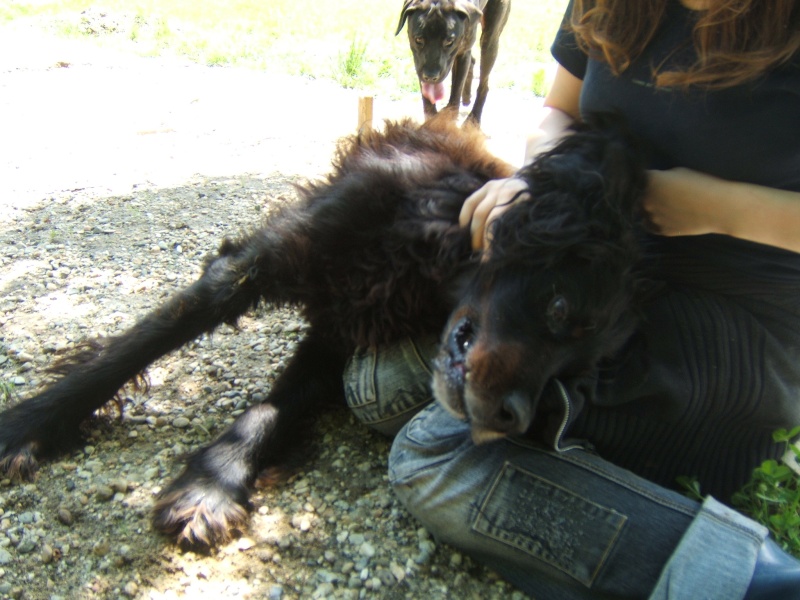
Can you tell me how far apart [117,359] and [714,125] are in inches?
71.5

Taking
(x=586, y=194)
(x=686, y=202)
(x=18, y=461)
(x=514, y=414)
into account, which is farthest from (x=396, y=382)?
(x=18, y=461)

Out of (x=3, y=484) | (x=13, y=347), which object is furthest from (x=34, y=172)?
(x=3, y=484)

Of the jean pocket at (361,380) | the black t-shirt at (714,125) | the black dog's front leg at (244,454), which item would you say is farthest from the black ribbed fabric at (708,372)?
the black dog's front leg at (244,454)

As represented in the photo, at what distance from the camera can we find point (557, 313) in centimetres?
169

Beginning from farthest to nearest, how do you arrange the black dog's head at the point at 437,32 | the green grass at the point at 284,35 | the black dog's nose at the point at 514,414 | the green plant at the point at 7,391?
the green grass at the point at 284,35 < the black dog's head at the point at 437,32 < the green plant at the point at 7,391 < the black dog's nose at the point at 514,414

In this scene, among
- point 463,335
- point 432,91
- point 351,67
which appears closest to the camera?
point 463,335

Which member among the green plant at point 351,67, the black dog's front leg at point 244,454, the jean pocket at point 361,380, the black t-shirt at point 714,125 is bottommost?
the black dog's front leg at point 244,454

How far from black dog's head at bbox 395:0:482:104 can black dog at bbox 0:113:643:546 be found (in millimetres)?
2382

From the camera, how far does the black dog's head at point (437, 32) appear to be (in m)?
4.63

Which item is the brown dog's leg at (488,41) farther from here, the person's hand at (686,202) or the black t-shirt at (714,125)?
the person's hand at (686,202)

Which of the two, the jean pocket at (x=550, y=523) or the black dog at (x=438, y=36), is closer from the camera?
the jean pocket at (x=550, y=523)

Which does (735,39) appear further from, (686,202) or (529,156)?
(529,156)

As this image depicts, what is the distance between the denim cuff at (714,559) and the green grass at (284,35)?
5.85 metres

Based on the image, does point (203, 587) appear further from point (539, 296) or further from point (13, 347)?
point (13, 347)
